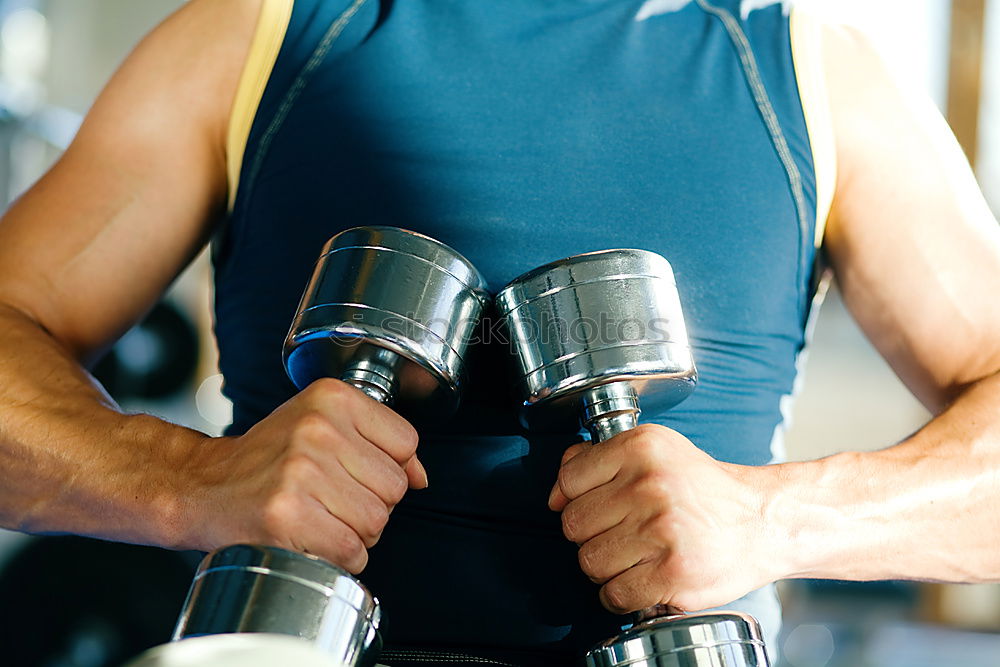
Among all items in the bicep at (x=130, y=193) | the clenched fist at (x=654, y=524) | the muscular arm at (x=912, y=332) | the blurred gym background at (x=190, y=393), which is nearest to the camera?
the clenched fist at (x=654, y=524)

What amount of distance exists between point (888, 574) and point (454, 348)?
522 millimetres

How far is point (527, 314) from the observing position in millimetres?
910

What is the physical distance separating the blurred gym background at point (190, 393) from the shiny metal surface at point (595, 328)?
1.27m

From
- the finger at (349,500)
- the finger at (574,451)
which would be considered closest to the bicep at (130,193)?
the finger at (349,500)

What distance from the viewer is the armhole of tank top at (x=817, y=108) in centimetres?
116

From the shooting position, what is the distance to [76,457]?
964mm

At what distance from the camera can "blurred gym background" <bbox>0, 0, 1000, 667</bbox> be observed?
2523 mm

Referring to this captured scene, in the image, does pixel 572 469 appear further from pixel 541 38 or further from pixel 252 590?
pixel 541 38

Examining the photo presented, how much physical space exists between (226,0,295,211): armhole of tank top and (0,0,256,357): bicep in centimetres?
2

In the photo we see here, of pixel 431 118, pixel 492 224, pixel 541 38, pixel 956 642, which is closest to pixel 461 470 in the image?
pixel 492 224

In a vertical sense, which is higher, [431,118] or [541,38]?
[541,38]

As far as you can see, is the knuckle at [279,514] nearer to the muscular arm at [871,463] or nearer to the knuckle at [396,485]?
the knuckle at [396,485]

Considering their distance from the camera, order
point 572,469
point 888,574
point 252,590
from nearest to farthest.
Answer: point 252,590 → point 572,469 → point 888,574

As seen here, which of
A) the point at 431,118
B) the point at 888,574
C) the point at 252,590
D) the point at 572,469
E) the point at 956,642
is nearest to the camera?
the point at 252,590
